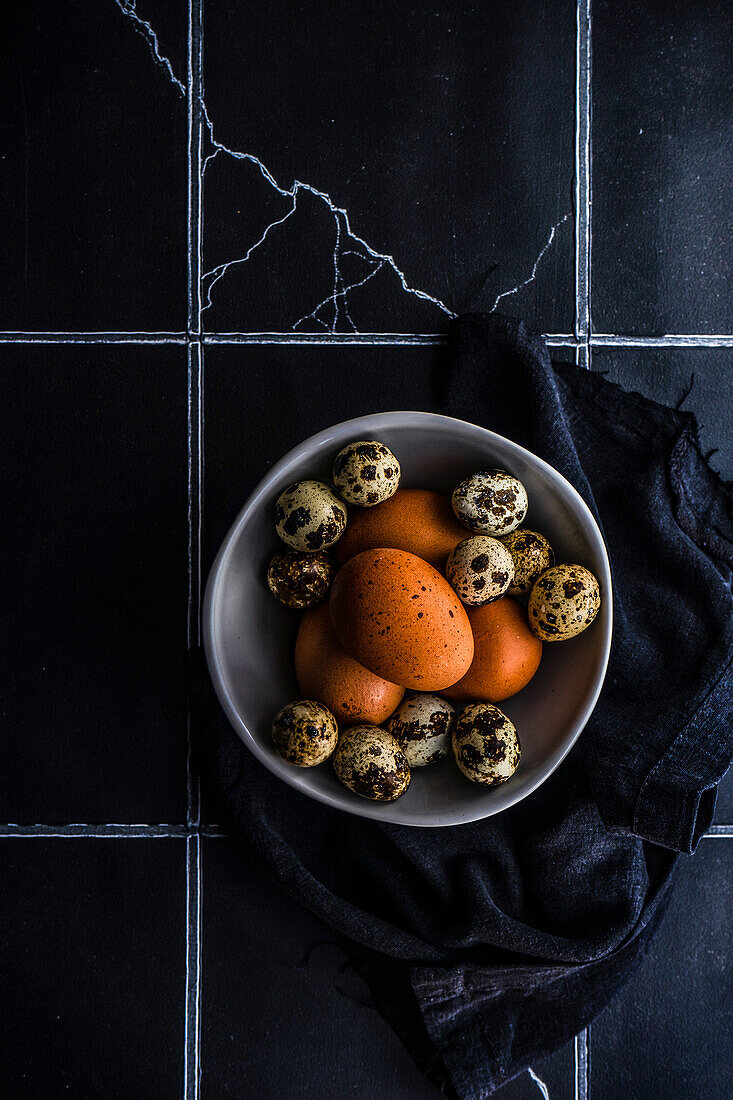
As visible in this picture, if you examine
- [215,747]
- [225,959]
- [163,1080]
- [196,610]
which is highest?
[196,610]

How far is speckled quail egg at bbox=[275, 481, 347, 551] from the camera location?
1.72 feet

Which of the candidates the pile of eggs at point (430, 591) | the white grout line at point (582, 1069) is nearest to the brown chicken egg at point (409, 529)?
the pile of eggs at point (430, 591)

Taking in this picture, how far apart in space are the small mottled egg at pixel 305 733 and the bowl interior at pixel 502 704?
0.02 meters

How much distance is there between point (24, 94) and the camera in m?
0.71

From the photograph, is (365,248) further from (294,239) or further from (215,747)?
(215,747)

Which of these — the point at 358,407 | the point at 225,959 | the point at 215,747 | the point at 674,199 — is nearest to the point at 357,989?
the point at 225,959

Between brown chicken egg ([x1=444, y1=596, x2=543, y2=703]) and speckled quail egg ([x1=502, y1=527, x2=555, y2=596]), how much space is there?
2 cm

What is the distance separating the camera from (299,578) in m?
0.54

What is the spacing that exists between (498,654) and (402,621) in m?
0.09

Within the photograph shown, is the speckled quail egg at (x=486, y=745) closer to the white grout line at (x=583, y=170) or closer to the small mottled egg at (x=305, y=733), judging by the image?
the small mottled egg at (x=305, y=733)

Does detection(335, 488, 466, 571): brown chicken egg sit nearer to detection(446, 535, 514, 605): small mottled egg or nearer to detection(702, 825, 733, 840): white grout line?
detection(446, 535, 514, 605): small mottled egg

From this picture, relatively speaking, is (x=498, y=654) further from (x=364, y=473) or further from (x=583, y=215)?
(x=583, y=215)

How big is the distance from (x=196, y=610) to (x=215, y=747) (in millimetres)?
124

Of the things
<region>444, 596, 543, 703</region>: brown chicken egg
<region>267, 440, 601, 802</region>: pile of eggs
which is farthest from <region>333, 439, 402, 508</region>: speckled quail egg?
<region>444, 596, 543, 703</region>: brown chicken egg
